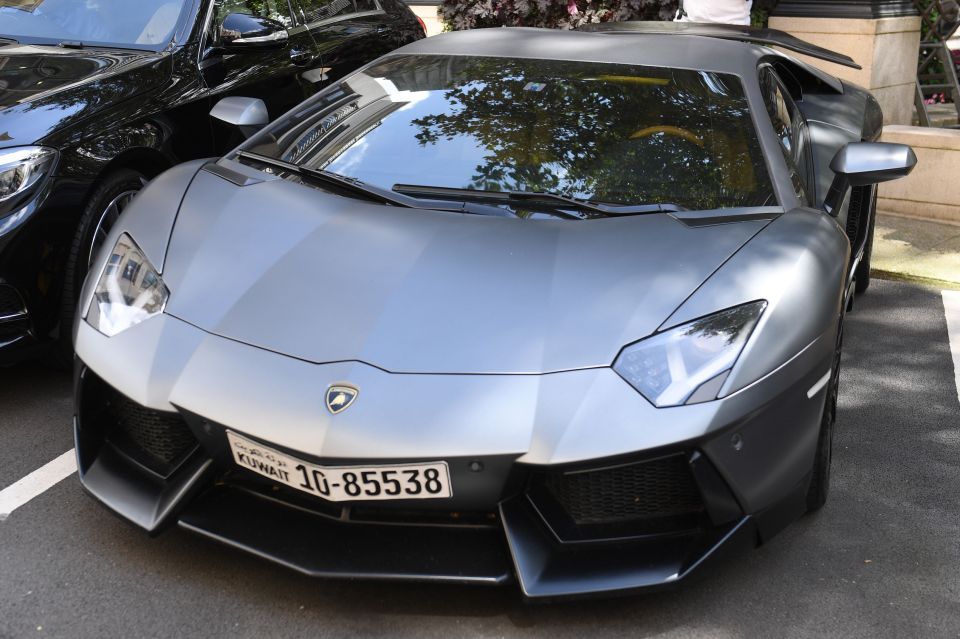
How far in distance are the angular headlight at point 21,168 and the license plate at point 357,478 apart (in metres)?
1.77

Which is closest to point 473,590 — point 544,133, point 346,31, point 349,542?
point 349,542

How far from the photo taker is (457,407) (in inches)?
95.1

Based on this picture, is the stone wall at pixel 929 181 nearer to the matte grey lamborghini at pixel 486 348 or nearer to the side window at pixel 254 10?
the matte grey lamborghini at pixel 486 348

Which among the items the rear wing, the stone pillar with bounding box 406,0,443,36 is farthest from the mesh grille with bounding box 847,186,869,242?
the stone pillar with bounding box 406,0,443,36

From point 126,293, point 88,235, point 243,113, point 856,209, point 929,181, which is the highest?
point 243,113

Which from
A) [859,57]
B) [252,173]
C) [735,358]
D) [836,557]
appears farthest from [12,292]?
[859,57]

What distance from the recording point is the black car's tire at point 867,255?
197 inches

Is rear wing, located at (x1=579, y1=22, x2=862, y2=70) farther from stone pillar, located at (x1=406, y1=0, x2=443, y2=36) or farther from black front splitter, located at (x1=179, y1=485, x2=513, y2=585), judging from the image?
stone pillar, located at (x1=406, y1=0, x2=443, y2=36)

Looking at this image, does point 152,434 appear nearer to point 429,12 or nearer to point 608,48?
point 608,48

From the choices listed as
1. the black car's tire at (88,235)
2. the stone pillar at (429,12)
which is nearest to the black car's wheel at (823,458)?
the black car's tire at (88,235)

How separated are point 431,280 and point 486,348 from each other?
296mm

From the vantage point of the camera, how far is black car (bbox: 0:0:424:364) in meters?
3.75

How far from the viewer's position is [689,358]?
2527 millimetres

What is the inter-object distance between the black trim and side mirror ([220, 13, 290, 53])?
14.6 ft
